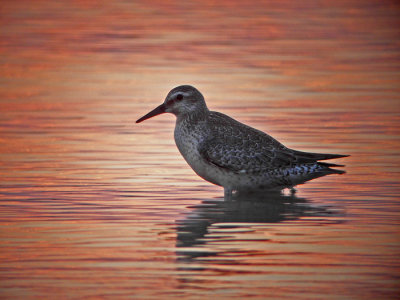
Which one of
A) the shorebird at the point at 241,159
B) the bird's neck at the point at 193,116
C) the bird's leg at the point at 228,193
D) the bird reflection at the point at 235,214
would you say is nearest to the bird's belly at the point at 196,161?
the shorebird at the point at 241,159

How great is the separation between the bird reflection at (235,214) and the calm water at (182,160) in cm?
3

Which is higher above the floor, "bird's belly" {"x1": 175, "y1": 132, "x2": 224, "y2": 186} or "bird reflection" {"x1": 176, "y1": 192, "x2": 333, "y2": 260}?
"bird's belly" {"x1": 175, "y1": 132, "x2": 224, "y2": 186}

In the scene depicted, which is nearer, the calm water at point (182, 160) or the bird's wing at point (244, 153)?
the calm water at point (182, 160)

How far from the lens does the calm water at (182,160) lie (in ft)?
32.3

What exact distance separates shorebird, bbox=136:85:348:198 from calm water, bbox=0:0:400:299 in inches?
10.9

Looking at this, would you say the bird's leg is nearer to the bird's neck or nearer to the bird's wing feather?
the bird's wing feather

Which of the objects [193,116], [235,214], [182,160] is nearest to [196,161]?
[193,116]

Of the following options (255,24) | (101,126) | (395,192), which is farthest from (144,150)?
(255,24)

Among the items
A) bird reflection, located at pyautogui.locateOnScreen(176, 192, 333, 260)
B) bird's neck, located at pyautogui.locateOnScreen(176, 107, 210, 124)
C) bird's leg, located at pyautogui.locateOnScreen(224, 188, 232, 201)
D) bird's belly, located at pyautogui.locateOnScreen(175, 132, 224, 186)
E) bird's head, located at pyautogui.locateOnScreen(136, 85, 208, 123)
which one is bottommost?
bird reflection, located at pyautogui.locateOnScreen(176, 192, 333, 260)

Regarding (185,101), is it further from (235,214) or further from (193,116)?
(235,214)

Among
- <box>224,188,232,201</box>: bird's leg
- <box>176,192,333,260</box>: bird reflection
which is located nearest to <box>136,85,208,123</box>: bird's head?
<box>224,188,232,201</box>: bird's leg

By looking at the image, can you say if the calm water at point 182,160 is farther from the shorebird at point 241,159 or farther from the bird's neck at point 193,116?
the bird's neck at point 193,116

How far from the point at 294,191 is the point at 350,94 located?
7752 millimetres

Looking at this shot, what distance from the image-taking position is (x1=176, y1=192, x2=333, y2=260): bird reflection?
11.0 m
